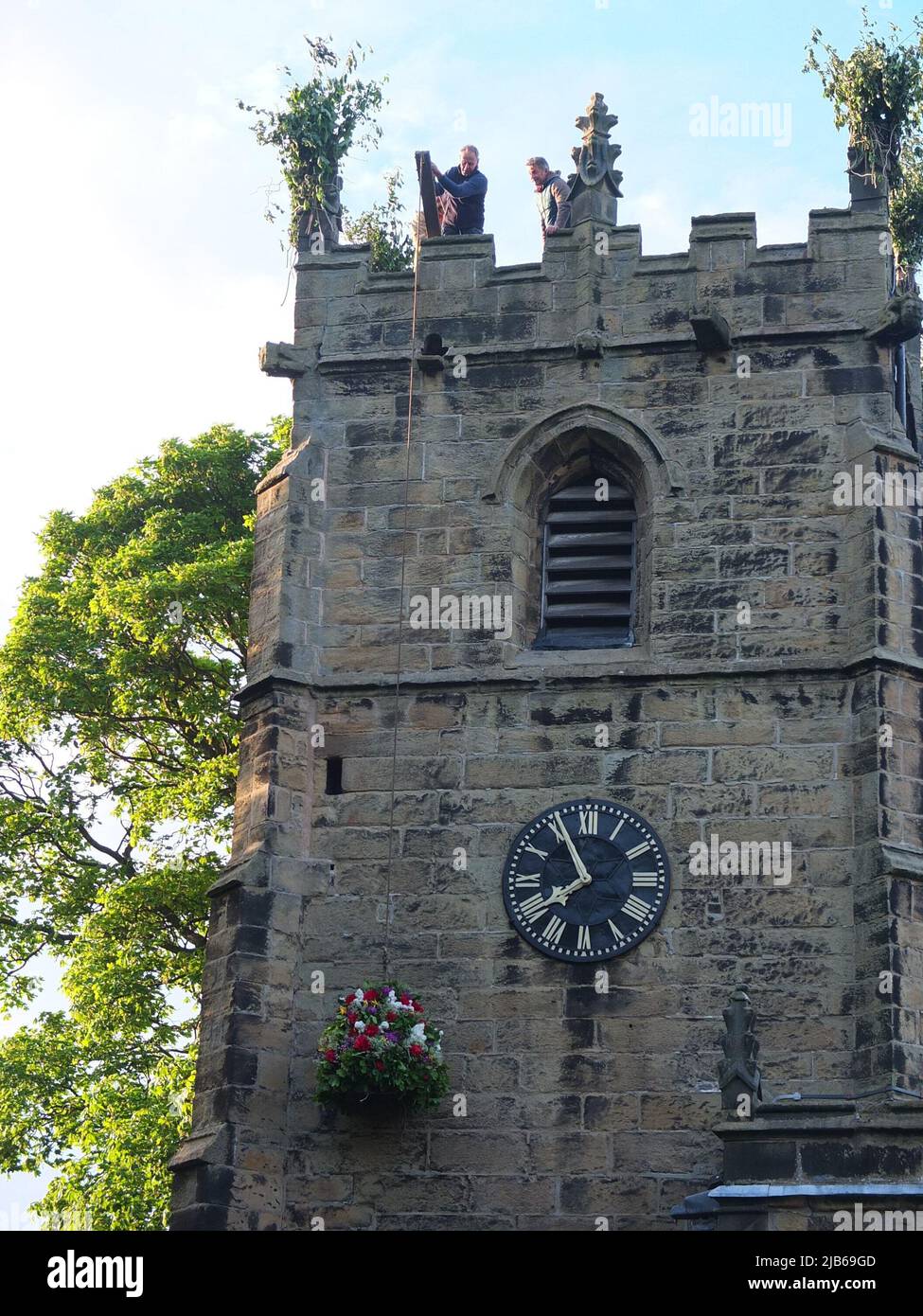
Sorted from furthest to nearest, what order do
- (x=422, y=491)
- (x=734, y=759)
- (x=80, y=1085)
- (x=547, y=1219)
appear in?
1. (x=80, y=1085)
2. (x=422, y=491)
3. (x=734, y=759)
4. (x=547, y=1219)

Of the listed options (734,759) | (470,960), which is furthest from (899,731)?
(470,960)

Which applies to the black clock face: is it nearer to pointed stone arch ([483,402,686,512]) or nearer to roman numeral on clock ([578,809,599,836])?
roman numeral on clock ([578,809,599,836])

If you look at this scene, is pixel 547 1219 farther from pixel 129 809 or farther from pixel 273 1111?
pixel 129 809

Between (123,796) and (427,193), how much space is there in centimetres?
850

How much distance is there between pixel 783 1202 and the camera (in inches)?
706

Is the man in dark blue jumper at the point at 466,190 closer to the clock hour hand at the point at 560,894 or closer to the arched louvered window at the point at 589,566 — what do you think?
the arched louvered window at the point at 589,566

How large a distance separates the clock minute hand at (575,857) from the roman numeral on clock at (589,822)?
4.5 inches

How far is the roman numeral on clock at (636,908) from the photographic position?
21531 millimetres

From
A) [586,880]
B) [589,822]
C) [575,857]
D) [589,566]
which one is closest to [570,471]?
[589,566]

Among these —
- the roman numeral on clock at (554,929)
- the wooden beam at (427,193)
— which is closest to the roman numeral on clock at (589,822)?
the roman numeral on clock at (554,929)

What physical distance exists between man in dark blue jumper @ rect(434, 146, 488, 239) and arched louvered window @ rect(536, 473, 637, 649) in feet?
10.3

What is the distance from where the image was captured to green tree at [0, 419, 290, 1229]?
90.4 feet

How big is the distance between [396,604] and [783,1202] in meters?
7.31
